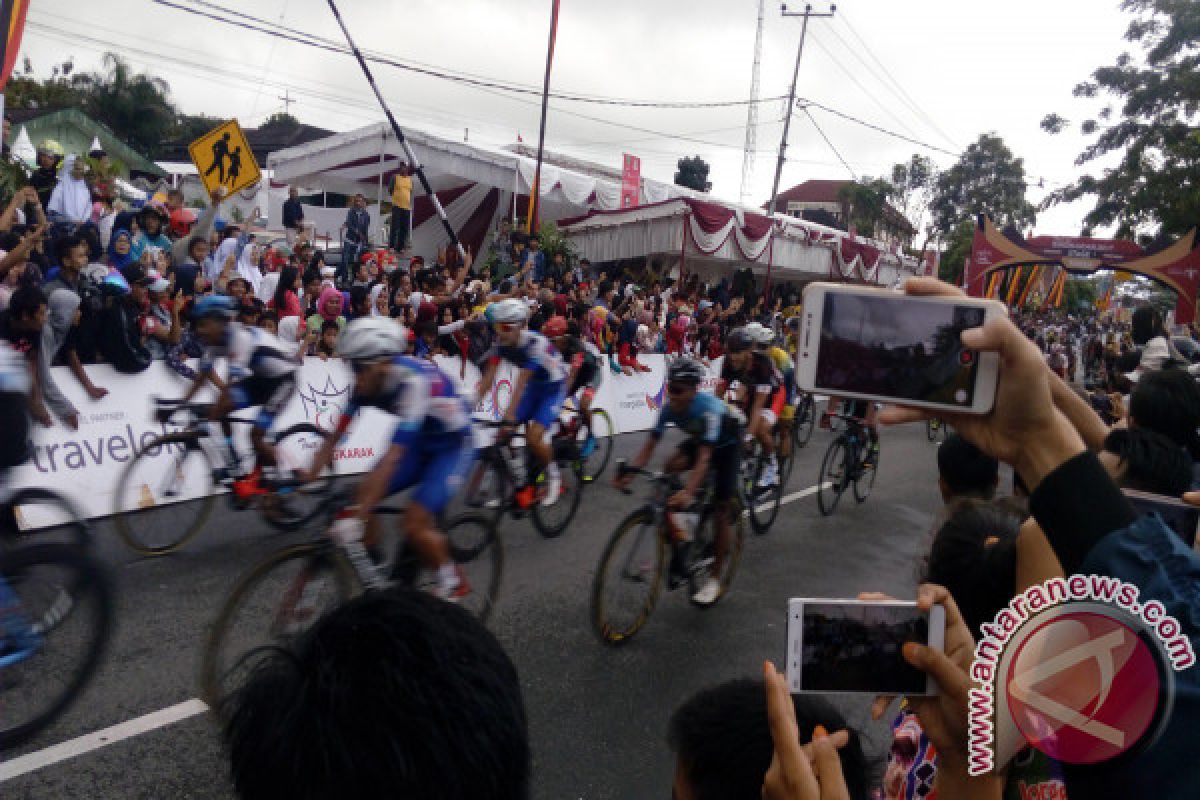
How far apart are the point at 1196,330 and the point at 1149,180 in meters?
9.75

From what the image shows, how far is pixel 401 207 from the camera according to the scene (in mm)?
16516

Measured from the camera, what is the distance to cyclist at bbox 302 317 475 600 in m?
4.46

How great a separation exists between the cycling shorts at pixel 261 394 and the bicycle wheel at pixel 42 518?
141 centimetres

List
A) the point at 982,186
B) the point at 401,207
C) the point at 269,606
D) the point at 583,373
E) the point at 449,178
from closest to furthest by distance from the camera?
the point at 269,606, the point at 583,373, the point at 401,207, the point at 449,178, the point at 982,186

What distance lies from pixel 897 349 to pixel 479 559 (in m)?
4.03

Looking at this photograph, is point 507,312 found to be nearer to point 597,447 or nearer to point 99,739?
point 597,447

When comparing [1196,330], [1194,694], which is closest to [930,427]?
[1196,330]

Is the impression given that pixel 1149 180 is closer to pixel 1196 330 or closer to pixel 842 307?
pixel 1196 330

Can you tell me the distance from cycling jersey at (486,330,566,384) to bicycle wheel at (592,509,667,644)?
2.16 metres

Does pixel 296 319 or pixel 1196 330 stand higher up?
pixel 1196 330

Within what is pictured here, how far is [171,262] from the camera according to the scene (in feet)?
33.4

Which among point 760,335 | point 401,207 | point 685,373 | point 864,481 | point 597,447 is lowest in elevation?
point 864,481

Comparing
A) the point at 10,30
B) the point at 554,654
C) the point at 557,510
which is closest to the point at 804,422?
the point at 557,510

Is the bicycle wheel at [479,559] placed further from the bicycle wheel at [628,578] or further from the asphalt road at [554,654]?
the bicycle wheel at [628,578]
